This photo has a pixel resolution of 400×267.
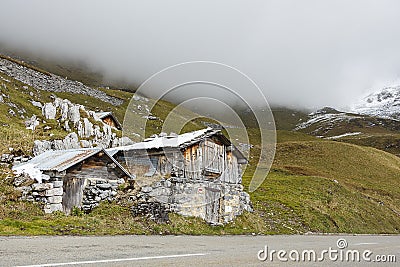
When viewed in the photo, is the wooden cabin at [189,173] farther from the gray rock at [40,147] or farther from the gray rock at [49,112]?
the gray rock at [49,112]

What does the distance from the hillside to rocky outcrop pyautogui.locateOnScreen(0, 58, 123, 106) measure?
5497mm

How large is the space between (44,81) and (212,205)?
85.0 metres

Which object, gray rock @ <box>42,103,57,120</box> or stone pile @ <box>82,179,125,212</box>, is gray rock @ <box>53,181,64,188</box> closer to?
stone pile @ <box>82,179,125,212</box>

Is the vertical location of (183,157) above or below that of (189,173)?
above

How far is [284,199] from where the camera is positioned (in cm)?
4338

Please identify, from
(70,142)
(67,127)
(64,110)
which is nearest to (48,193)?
(70,142)

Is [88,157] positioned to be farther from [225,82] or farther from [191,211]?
[225,82]

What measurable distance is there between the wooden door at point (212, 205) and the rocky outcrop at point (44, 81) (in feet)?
226

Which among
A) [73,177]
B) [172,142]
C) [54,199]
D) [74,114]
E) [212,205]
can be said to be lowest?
[212,205]

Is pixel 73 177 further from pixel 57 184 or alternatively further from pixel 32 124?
pixel 32 124

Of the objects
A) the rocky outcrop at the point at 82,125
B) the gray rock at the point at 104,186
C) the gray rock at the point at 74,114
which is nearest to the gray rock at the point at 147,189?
the gray rock at the point at 104,186

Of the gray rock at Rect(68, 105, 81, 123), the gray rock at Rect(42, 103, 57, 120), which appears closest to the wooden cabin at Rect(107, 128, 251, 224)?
the gray rock at Rect(68, 105, 81, 123)

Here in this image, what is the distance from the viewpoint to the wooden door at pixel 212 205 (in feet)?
88.3

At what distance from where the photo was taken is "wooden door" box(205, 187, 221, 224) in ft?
88.3
